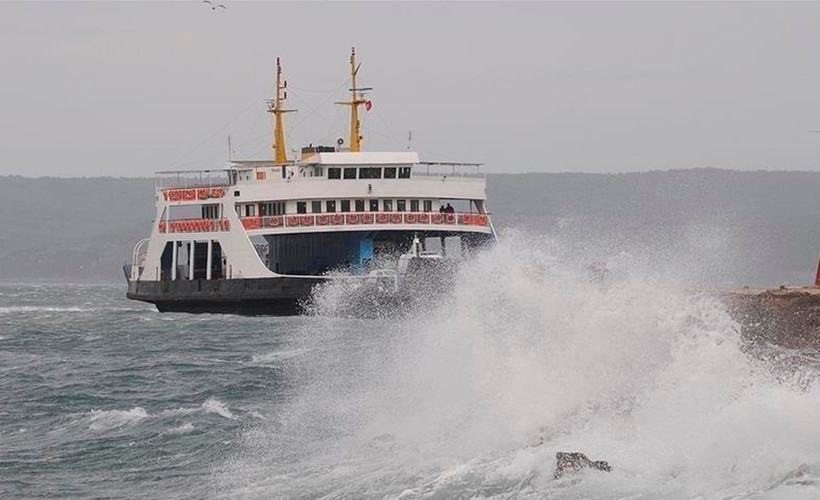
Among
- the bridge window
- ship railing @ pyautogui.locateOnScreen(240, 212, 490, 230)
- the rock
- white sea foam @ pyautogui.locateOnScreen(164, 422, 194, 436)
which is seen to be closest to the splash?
the rock

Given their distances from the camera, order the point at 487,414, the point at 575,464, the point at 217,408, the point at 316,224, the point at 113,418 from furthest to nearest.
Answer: the point at 316,224 → the point at 217,408 → the point at 113,418 → the point at 487,414 → the point at 575,464

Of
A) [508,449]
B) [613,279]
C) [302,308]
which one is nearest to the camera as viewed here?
[508,449]

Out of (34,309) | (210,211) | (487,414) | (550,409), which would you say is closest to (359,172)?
(210,211)

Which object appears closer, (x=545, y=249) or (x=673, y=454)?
(x=673, y=454)

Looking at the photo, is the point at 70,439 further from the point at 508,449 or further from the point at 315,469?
the point at 508,449

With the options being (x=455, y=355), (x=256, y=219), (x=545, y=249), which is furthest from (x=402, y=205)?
(x=455, y=355)

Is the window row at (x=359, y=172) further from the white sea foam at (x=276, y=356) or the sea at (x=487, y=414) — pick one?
the sea at (x=487, y=414)

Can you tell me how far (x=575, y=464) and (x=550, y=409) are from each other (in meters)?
3.58

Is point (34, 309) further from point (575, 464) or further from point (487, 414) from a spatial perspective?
point (575, 464)

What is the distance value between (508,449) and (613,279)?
6.53 m

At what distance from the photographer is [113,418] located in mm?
30531

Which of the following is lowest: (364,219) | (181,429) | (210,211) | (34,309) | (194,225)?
(34,309)

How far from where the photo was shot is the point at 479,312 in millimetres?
29750

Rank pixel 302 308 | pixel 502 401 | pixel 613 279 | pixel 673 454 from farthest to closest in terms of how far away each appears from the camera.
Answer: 1. pixel 302 308
2. pixel 613 279
3. pixel 502 401
4. pixel 673 454
